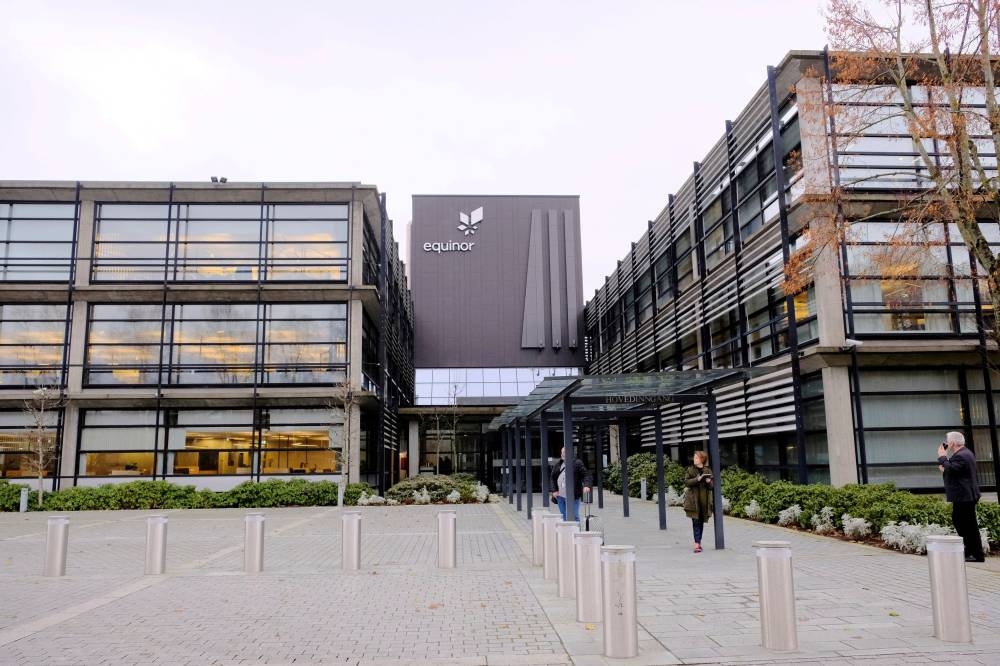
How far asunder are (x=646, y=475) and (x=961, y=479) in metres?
16.5

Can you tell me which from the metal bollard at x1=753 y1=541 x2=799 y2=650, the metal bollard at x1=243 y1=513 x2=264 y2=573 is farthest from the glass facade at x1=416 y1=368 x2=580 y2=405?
the metal bollard at x1=753 y1=541 x2=799 y2=650

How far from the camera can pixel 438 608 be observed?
27.5ft

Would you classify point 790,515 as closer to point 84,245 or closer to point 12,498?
point 12,498

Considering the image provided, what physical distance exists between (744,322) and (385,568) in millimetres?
14207

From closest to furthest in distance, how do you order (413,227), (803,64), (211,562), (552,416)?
(211,562) → (803,64) → (552,416) → (413,227)

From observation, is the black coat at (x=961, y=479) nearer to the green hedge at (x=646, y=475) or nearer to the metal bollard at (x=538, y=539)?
the metal bollard at (x=538, y=539)

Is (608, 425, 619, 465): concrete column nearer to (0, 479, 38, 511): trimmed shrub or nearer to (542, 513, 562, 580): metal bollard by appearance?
(0, 479, 38, 511): trimmed shrub

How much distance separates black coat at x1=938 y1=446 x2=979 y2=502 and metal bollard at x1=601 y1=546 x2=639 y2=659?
6.46 m

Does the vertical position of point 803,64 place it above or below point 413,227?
below

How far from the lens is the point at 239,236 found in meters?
29.2

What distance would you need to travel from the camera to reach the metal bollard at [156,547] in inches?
436

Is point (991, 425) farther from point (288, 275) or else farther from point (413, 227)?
point (413, 227)

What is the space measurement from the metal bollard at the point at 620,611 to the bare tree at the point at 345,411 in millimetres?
20577

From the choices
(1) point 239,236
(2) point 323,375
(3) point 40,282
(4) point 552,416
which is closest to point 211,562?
(4) point 552,416
